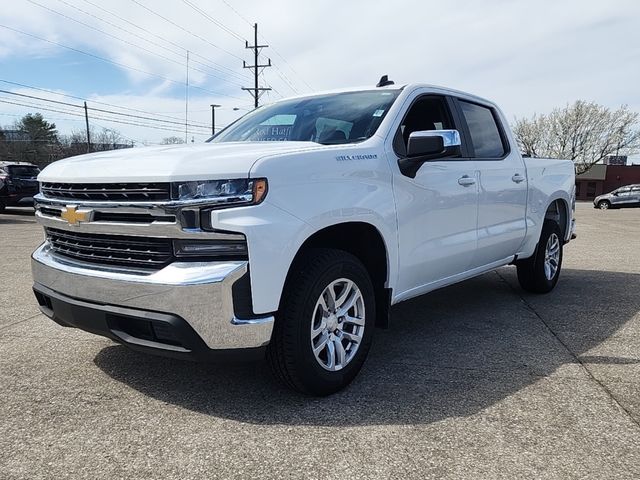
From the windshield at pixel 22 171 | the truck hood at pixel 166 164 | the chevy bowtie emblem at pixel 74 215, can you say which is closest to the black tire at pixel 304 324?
the truck hood at pixel 166 164

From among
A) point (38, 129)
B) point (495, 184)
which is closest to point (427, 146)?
point (495, 184)

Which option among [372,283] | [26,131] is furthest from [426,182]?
[26,131]

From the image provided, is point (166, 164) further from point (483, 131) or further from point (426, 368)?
point (483, 131)

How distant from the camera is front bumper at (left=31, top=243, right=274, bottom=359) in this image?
8.76 ft

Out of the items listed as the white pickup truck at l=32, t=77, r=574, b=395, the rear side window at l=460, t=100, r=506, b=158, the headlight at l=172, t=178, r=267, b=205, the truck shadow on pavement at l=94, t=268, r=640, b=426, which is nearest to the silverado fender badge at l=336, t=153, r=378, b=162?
the white pickup truck at l=32, t=77, r=574, b=395

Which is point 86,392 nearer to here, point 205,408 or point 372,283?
point 205,408

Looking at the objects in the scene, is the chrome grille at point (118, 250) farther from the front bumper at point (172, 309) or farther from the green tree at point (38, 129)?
the green tree at point (38, 129)

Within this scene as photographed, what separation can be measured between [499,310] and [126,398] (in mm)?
3573

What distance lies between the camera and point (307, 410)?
3.04 meters

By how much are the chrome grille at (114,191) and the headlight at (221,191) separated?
0.25 ft

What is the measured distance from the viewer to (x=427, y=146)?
3496 mm

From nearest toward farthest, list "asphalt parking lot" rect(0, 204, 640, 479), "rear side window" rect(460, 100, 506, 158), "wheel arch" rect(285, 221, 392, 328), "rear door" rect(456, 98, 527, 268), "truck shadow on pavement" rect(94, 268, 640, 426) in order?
"asphalt parking lot" rect(0, 204, 640, 479) → "truck shadow on pavement" rect(94, 268, 640, 426) → "wheel arch" rect(285, 221, 392, 328) → "rear door" rect(456, 98, 527, 268) → "rear side window" rect(460, 100, 506, 158)

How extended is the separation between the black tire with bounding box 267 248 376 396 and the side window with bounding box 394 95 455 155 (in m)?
1.22

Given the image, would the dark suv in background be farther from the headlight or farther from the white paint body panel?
the headlight
